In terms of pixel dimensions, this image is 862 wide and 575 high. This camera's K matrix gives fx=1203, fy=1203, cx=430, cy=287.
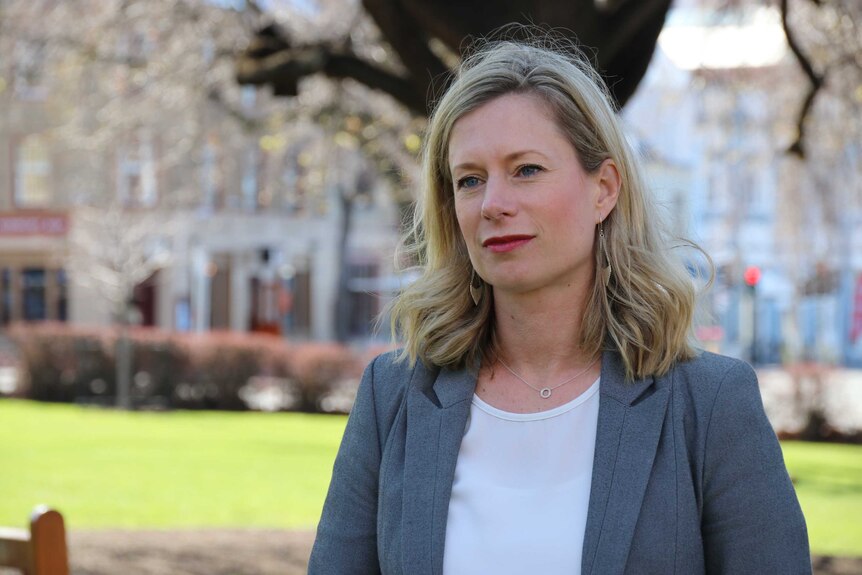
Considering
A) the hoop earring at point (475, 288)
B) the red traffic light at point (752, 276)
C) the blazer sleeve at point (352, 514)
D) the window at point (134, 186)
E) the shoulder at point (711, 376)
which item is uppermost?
the window at point (134, 186)

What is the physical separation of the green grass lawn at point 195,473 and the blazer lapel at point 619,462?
7656mm

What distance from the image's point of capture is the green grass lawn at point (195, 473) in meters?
10.9

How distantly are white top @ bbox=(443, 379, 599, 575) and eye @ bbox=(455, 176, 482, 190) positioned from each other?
46cm

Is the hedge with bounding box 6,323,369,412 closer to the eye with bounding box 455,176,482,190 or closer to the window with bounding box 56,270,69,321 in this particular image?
the window with bounding box 56,270,69,321

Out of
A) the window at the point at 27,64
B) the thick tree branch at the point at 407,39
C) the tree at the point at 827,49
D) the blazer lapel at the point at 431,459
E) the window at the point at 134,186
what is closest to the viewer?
the blazer lapel at the point at 431,459

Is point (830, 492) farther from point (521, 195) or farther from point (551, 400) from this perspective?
point (521, 195)

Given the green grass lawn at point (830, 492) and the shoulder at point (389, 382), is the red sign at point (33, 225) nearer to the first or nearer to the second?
the green grass lawn at point (830, 492)

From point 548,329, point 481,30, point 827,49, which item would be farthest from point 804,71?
point 548,329

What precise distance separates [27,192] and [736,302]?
1019 inches

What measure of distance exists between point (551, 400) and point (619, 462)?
0.22m

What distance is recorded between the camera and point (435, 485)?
237cm

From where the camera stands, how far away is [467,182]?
2461mm

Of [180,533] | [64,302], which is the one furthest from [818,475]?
[64,302]

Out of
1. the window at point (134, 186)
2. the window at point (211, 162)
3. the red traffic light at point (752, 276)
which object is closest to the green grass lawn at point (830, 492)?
the red traffic light at point (752, 276)
